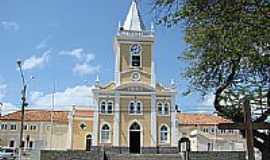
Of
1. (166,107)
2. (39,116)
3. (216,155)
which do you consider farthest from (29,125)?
(216,155)

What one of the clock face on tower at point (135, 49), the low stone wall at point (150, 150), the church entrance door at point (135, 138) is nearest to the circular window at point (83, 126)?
the low stone wall at point (150, 150)

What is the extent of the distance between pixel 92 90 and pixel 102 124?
445 cm

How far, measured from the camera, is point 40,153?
3606cm

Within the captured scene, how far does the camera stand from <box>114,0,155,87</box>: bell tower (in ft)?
169

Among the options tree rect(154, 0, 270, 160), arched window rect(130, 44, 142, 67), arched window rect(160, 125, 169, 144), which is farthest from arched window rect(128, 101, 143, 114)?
tree rect(154, 0, 270, 160)

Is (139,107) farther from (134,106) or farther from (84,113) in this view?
(84,113)

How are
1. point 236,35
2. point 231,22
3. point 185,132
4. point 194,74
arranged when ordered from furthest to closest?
point 185,132 < point 194,74 < point 236,35 < point 231,22

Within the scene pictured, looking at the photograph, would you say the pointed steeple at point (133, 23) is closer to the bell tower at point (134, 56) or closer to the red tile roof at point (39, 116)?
the bell tower at point (134, 56)

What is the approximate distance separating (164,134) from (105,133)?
24.3ft

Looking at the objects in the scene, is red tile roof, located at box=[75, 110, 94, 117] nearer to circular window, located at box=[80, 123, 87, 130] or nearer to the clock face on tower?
circular window, located at box=[80, 123, 87, 130]

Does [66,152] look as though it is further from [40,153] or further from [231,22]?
[231,22]

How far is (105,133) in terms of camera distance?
49.2 meters

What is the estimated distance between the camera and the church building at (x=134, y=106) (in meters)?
49.2

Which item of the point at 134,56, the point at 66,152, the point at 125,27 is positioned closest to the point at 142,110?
the point at 134,56
